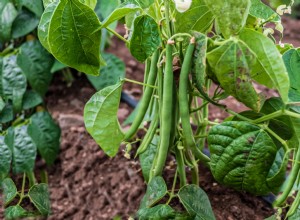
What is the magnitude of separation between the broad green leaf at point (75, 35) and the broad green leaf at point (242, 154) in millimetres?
291

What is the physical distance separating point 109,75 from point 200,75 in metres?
0.99

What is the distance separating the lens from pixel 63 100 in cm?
210

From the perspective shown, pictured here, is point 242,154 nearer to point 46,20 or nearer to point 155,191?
point 155,191

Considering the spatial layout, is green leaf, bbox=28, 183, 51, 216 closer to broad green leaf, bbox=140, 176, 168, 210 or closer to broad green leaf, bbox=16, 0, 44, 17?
broad green leaf, bbox=140, 176, 168, 210

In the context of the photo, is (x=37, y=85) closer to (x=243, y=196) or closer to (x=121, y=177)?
(x=121, y=177)

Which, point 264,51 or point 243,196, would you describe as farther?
point 243,196

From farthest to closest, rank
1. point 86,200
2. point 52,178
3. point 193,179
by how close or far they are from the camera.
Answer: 1. point 52,178
2. point 86,200
3. point 193,179

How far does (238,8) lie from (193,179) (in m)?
0.54

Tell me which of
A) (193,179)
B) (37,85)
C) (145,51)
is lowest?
(193,179)

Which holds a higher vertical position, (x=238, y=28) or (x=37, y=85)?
(x=238, y=28)

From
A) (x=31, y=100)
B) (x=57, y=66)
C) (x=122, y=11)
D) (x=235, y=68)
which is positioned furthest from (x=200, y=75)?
(x=57, y=66)

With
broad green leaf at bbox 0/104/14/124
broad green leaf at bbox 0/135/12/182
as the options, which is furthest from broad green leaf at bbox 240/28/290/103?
broad green leaf at bbox 0/104/14/124

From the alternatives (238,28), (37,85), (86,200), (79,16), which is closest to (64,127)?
(37,85)

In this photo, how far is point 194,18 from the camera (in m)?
1.14
